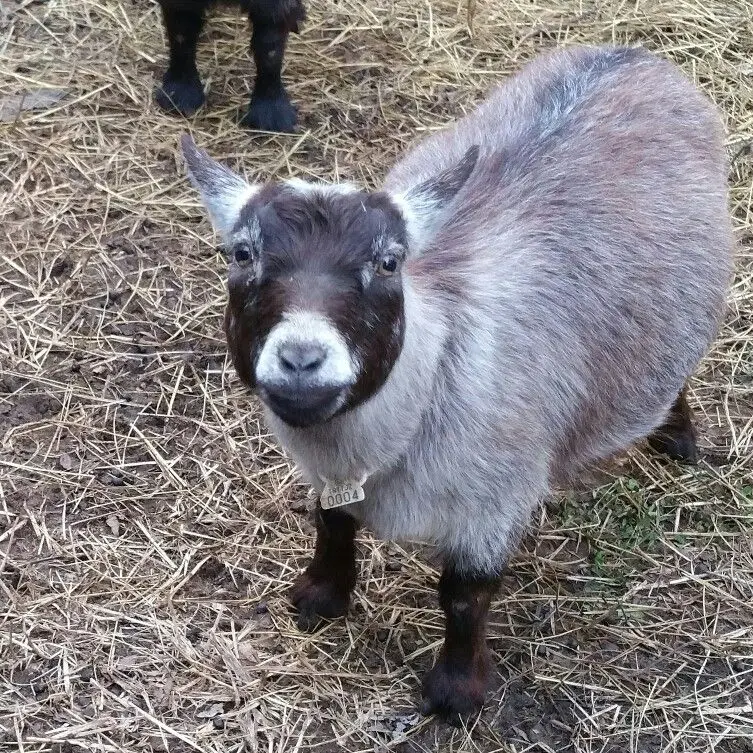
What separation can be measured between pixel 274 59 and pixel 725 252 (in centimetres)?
306

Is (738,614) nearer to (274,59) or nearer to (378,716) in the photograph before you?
(378,716)

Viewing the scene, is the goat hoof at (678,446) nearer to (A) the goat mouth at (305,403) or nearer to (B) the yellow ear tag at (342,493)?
(B) the yellow ear tag at (342,493)

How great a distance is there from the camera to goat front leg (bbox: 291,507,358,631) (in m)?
3.77

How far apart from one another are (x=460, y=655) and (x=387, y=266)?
5.04 ft

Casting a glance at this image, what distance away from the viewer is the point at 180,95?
5.94m

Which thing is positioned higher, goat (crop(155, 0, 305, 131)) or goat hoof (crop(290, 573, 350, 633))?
goat (crop(155, 0, 305, 131))

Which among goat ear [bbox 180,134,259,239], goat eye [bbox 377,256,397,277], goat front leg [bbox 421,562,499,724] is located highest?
goat eye [bbox 377,256,397,277]

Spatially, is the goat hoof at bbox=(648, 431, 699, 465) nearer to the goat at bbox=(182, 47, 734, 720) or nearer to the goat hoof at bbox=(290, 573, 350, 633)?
the goat at bbox=(182, 47, 734, 720)

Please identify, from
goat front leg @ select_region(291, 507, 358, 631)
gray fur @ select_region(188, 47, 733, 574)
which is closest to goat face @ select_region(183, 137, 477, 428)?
gray fur @ select_region(188, 47, 733, 574)

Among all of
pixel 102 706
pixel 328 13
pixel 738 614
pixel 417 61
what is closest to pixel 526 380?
pixel 738 614

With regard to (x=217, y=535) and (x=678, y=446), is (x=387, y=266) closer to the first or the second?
(x=217, y=535)

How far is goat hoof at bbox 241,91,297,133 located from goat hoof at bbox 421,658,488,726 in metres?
3.52

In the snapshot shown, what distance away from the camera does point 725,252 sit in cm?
388

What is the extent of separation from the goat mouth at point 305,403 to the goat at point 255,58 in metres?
3.60
